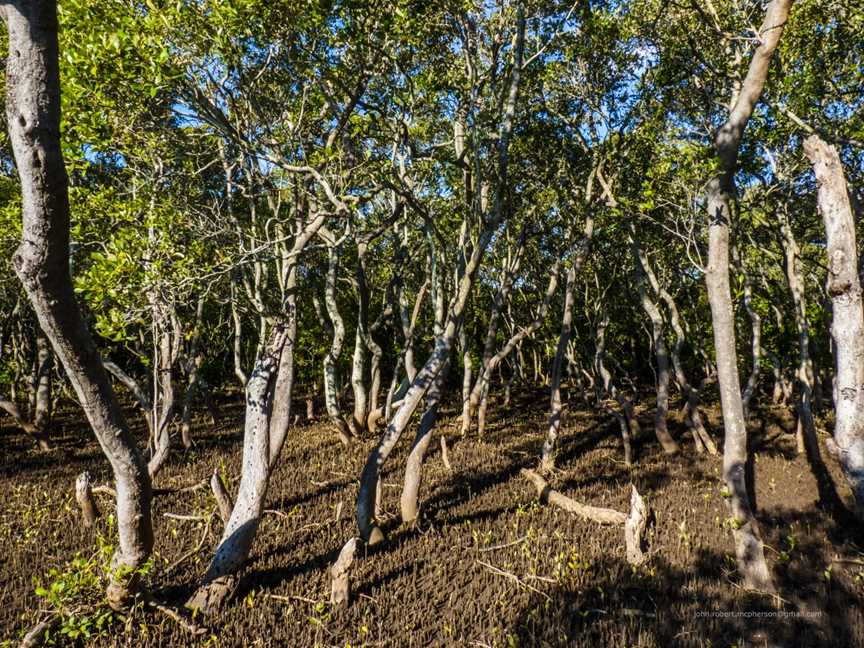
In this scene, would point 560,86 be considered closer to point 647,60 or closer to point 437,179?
point 647,60

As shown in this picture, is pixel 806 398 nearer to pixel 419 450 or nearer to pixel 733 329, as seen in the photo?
pixel 733 329

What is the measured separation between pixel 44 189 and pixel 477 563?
5.70m

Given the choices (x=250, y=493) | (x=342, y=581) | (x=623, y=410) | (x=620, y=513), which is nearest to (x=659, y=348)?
(x=623, y=410)

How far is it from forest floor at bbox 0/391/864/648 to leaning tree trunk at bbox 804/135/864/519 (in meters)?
1.73

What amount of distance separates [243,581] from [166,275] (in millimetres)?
3470

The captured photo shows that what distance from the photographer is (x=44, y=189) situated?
2.71 metres

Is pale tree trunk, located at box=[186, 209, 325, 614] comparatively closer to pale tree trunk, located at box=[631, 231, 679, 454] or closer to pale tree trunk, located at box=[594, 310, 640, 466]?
pale tree trunk, located at box=[631, 231, 679, 454]

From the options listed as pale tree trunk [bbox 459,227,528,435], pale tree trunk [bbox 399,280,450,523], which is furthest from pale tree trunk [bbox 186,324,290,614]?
pale tree trunk [bbox 459,227,528,435]

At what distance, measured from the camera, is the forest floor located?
5.00 meters

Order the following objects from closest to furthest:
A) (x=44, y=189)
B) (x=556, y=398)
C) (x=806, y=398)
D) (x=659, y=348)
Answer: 1. (x=44, y=189)
2. (x=806, y=398)
3. (x=556, y=398)
4. (x=659, y=348)

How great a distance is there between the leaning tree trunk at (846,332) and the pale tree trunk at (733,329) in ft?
2.82

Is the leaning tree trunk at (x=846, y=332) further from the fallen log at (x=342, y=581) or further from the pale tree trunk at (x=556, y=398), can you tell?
the pale tree trunk at (x=556, y=398)

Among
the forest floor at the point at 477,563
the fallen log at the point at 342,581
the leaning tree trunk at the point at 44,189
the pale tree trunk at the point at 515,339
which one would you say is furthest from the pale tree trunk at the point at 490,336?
the leaning tree trunk at the point at 44,189

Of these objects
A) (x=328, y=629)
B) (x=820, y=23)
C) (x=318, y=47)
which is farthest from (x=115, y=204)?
(x=820, y=23)
